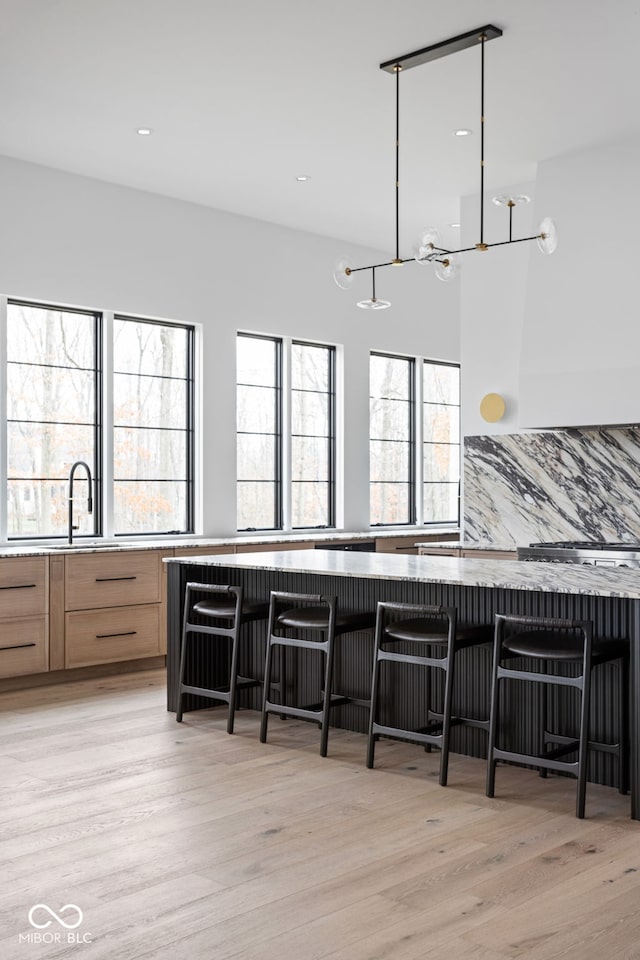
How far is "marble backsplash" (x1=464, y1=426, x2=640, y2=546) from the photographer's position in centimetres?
614

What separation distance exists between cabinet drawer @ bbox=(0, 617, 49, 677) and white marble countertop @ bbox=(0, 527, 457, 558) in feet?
1.34

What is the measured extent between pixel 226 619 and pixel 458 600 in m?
1.41

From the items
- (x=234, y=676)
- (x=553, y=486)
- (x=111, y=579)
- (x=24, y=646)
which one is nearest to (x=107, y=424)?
(x=111, y=579)

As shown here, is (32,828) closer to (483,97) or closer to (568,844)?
(568,844)

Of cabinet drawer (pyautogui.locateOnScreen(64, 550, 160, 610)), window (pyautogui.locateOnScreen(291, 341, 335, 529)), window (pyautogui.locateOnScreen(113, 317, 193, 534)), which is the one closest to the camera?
cabinet drawer (pyautogui.locateOnScreen(64, 550, 160, 610))

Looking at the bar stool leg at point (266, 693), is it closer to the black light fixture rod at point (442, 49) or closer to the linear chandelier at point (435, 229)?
the linear chandelier at point (435, 229)

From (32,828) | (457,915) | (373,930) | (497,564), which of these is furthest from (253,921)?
(497,564)

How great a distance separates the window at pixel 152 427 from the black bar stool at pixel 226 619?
6.31 feet

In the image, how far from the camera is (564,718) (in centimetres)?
394

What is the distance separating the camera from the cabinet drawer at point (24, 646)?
5.57 metres

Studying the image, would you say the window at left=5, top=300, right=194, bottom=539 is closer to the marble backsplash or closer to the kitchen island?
the kitchen island

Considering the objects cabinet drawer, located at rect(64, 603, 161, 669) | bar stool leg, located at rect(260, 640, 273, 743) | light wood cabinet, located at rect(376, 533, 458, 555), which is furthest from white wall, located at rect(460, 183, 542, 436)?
bar stool leg, located at rect(260, 640, 273, 743)

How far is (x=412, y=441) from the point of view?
891 centimetres

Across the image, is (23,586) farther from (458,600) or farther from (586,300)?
(586,300)
